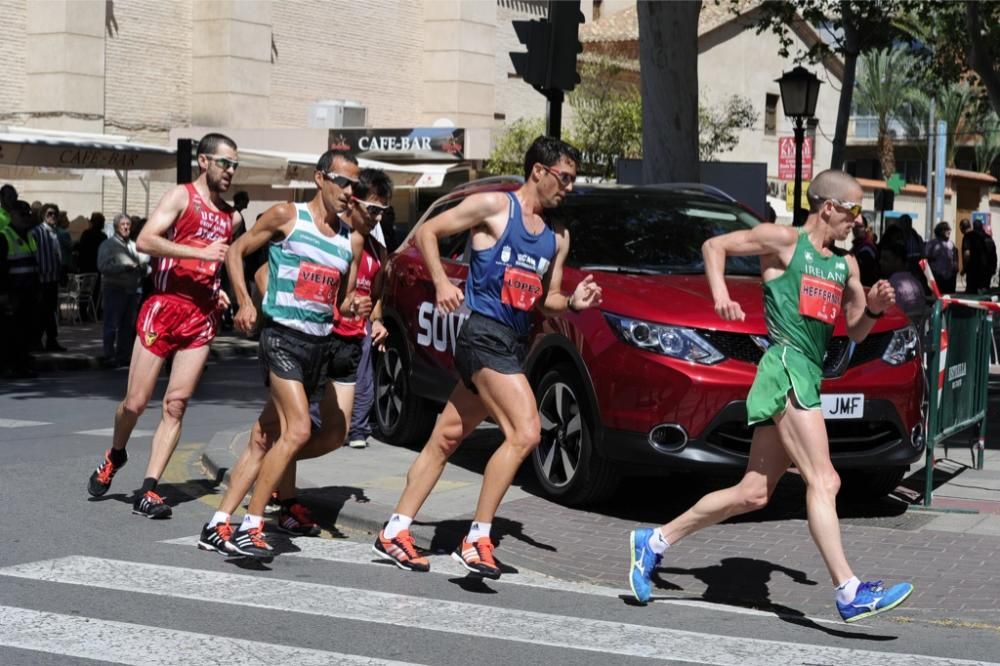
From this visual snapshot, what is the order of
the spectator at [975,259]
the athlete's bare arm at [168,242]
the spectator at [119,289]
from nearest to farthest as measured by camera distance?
1. the athlete's bare arm at [168,242]
2. the spectator at [119,289]
3. the spectator at [975,259]

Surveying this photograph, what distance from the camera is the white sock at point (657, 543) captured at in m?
7.11

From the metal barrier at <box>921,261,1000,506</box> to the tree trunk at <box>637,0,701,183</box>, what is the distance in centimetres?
525

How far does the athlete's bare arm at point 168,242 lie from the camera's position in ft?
27.6

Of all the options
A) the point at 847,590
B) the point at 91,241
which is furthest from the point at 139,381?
the point at 91,241

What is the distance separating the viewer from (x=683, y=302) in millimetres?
8875

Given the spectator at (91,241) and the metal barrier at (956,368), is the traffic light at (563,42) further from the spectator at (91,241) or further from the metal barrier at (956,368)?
the spectator at (91,241)

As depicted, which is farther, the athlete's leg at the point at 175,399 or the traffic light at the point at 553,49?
the traffic light at the point at 553,49

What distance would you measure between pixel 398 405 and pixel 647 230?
8.18ft

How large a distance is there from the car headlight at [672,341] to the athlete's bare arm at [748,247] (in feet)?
5.63

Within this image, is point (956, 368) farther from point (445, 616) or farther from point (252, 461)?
point (445, 616)

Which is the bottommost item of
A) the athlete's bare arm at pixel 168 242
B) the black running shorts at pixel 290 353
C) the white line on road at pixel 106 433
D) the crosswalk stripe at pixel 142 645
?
the crosswalk stripe at pixel 142 645

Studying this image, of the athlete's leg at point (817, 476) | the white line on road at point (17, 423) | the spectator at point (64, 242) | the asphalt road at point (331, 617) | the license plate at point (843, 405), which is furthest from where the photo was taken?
the spectator at point (64, 242)

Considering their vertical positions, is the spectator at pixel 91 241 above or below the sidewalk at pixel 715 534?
above

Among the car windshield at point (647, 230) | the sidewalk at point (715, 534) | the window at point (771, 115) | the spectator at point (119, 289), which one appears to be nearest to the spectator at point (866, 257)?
the sidewalk at point (715, 534)
